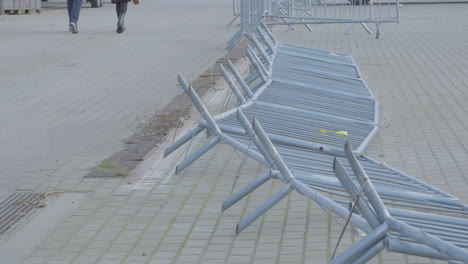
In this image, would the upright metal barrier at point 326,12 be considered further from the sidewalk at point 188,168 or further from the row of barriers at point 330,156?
the row of barriers at point 330,156

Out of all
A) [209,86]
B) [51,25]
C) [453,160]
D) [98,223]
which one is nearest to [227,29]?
[51,25]

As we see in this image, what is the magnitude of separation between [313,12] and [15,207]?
626 inches

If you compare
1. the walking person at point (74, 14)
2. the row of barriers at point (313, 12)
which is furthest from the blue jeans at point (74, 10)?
the row of barriers at point (313, 12)

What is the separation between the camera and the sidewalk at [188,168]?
16.6 feet

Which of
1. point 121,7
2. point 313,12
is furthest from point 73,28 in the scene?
point 313,12

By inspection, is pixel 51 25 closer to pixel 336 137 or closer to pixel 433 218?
pixel 336 137

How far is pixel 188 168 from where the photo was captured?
6.97m

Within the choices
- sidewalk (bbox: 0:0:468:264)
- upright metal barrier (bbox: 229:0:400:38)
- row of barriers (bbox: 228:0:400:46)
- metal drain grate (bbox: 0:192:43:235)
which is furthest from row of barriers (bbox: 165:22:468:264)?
upright metal barrier (bbox: 229:0:400:38)

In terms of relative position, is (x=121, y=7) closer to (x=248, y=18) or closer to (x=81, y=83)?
(x=248, y=18)

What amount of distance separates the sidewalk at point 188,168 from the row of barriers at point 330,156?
0.73 feet

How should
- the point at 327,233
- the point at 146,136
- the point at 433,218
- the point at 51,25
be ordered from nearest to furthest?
the point at 433,218, the point at 327,233, the point at 146,136, the point at 51,25

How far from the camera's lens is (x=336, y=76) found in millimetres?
10492

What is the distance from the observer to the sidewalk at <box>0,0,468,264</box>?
16.6 feet

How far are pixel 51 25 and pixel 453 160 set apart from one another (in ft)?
54.8
